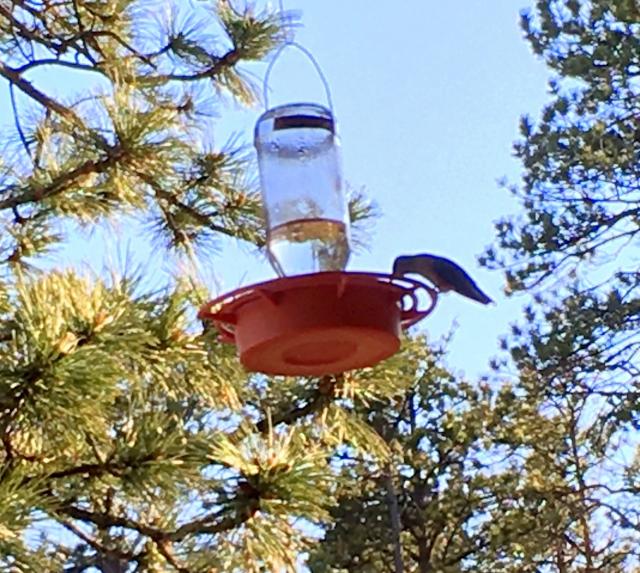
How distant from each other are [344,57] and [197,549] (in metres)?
2.25

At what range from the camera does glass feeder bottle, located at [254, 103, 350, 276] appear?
1502mm

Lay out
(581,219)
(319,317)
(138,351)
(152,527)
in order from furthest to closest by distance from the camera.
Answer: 1. (581,219)
2. (152,527)
3. (138,351)
4. (319,317)

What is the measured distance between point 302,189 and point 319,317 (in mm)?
477

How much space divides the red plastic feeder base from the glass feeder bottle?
23 centimetres

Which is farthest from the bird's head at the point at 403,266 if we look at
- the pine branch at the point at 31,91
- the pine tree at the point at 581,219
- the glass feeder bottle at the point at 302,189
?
the pine tree at the point at 581,219

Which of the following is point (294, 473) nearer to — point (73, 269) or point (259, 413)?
point (73, 269)

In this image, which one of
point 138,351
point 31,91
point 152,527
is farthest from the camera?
point 31,91

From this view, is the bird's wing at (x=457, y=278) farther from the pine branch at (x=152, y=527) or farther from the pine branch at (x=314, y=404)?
the pine branch at (x=314, y=404)

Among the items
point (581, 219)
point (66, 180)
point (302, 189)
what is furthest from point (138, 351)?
point (581, 219)

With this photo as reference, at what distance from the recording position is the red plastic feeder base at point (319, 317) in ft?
3.90

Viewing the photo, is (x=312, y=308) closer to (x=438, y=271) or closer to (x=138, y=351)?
(x=438, y=271)

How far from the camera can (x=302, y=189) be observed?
1627mm

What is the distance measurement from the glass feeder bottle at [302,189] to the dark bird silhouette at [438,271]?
0.28 meters

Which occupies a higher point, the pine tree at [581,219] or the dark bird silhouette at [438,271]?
the pine tree at [581,219]
